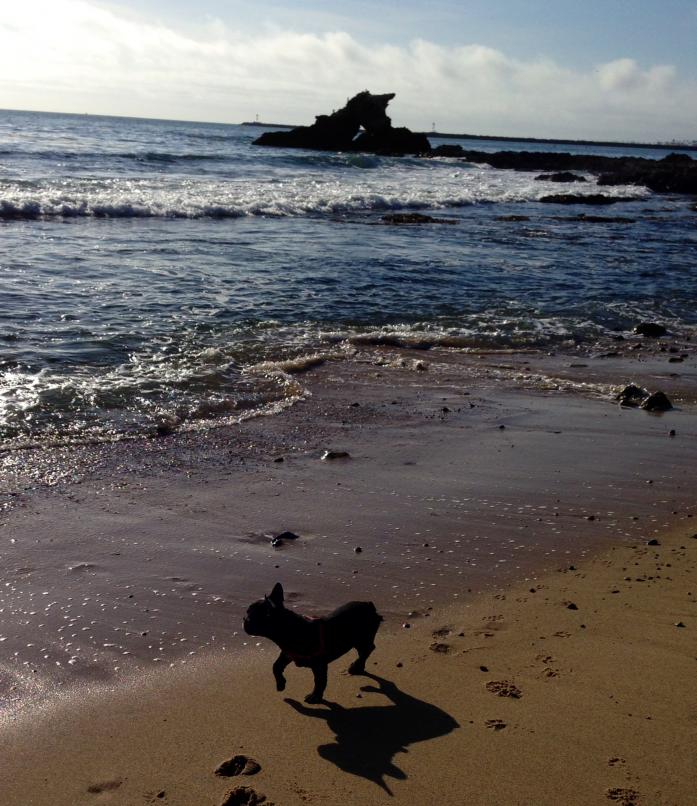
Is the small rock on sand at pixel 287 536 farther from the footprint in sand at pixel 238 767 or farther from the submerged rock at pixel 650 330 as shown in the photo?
the submerged rock at pixel 650 330

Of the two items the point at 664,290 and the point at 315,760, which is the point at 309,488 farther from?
the point at 664,290

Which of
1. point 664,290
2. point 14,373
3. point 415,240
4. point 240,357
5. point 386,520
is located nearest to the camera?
point 386,520

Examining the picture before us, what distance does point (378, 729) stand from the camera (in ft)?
11.4

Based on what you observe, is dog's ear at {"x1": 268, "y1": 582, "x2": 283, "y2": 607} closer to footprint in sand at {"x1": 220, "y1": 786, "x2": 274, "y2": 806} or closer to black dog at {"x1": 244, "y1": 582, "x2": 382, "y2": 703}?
black dog at {"x1": 244, "y1": 582, "x2": 382, "y2": 703}

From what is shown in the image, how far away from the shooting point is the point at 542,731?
11.2 feet

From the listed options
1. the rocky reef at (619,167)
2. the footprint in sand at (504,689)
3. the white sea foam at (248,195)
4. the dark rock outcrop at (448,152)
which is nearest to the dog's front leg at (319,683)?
the footprint in sand at (504,689)

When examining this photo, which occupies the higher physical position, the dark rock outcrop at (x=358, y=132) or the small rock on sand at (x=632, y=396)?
the dark rock outcrop at (x=358, y=132)

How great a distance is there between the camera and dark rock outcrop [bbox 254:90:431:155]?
7778 cm

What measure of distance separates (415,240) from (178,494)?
1653 cm

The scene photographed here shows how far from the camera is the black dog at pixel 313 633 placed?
3.47 m

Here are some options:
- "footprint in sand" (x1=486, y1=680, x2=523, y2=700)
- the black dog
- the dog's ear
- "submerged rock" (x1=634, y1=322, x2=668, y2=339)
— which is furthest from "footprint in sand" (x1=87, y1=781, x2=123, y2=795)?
"submerged rock" (x1=634, y1=322, x2=668, y2=339)

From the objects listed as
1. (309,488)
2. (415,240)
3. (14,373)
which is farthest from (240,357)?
(415,240)

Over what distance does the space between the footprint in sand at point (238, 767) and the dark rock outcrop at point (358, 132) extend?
77820 mm

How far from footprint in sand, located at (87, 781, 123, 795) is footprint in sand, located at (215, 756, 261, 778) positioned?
396 millimetres
